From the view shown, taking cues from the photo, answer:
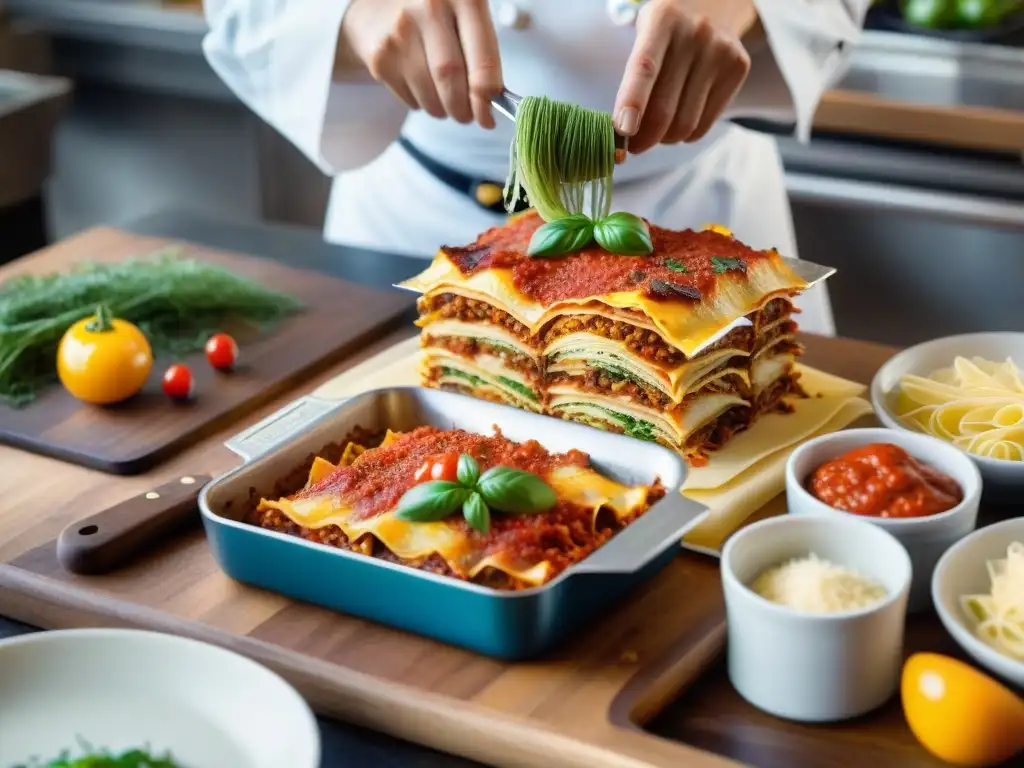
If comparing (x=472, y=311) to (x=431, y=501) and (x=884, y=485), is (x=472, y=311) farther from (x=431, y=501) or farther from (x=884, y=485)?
(x=884, y=485)

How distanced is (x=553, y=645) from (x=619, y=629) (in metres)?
0.08

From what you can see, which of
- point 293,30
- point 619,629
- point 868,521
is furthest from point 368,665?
point 293,30

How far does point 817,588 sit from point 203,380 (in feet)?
3.39

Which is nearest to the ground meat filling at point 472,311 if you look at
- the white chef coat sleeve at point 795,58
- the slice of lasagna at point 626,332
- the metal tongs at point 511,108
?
the slice of lasagna at point 626,332

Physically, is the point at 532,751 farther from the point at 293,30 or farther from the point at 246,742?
the point at 293,30

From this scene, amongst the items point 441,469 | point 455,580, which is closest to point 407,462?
point 441,469

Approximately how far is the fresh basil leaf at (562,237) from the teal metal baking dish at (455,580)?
245 millimetres

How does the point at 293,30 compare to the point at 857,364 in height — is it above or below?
above

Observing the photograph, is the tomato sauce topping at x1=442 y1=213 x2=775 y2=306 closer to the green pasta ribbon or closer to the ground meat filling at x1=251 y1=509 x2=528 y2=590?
the green pasta ribbon

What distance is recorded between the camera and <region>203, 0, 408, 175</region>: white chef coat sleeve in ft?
6.90

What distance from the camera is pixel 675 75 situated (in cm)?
183

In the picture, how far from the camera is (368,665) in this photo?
1.29m

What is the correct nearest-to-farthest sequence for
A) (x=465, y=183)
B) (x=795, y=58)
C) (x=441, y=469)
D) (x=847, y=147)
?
1. (x=441, y=469)
2. (x=795, y=58)
3. (x=465, y=183)
4. (x=847, y=147)

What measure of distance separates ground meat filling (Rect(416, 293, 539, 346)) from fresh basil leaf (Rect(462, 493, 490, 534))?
41 cm
